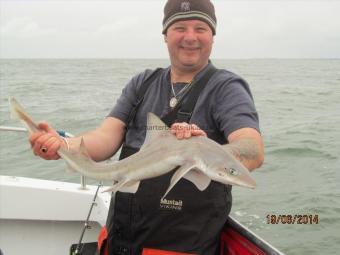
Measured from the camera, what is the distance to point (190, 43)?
3061 mm

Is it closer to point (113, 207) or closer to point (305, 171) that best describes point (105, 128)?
point (113, 207)

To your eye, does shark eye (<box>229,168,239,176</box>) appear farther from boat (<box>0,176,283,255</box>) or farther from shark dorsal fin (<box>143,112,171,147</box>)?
boat (<box>0,176,283,255</box>)

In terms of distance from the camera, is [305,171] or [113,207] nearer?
[113,207]

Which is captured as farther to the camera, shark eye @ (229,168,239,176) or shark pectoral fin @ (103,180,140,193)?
shark pectoral fin @ (103,180,140,193)

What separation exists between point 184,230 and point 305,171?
30.3ft

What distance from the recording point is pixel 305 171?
11336 millimetres

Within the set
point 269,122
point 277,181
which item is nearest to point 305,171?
point 277,181

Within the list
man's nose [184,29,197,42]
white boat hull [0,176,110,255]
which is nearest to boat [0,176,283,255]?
white boat hull [0,176,110,255]

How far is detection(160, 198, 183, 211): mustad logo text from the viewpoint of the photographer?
2.77m

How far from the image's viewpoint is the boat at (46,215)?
434cm

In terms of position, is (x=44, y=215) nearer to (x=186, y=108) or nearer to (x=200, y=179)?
(x=186, y=108)

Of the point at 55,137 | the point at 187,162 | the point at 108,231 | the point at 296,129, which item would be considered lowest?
the point at 108,231

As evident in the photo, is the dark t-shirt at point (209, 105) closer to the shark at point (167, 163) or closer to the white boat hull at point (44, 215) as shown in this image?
the shark at point (167, 163)
